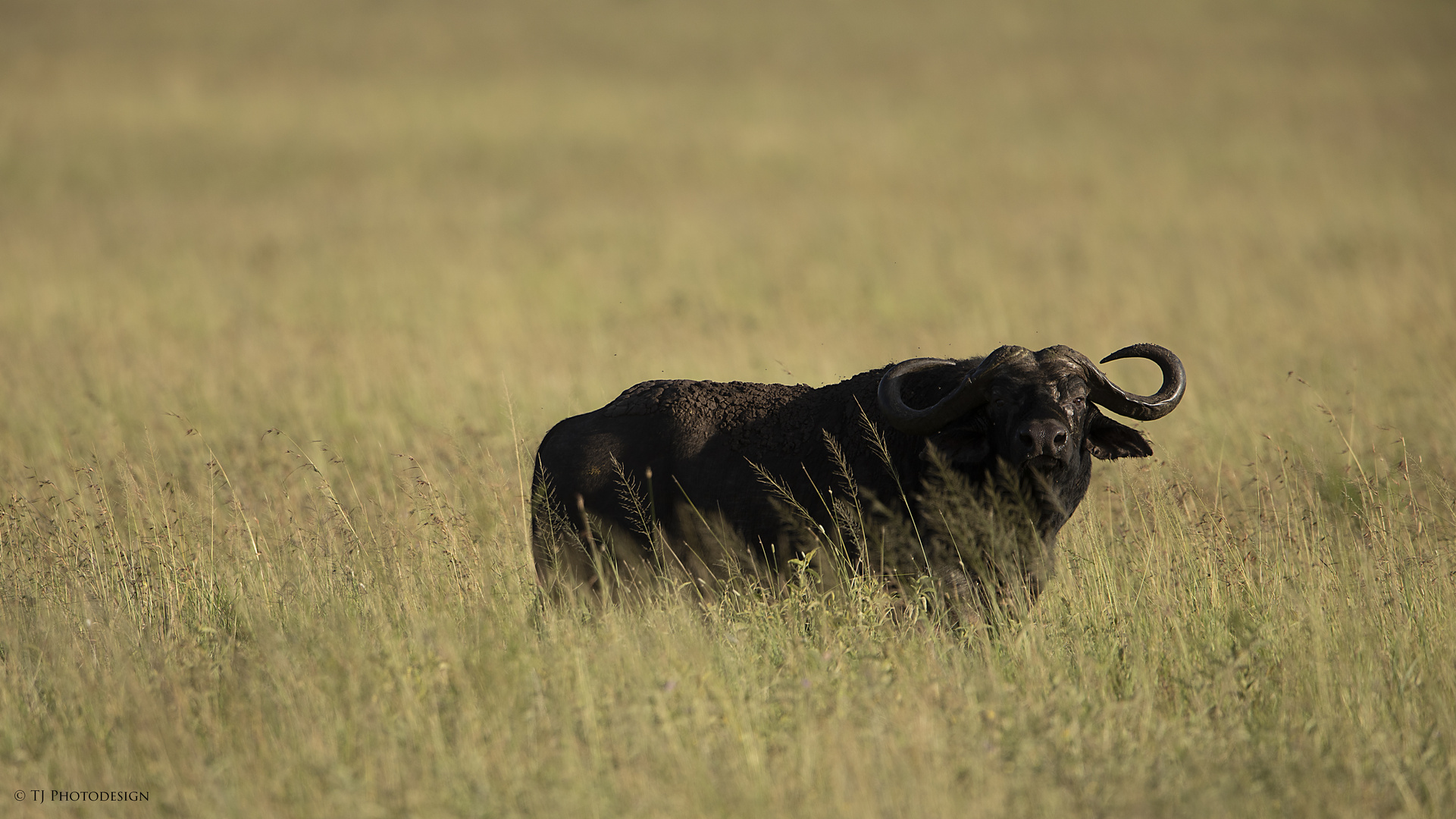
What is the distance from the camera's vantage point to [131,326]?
15414 millimetres

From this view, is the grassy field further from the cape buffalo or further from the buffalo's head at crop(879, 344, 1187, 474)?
the buffalo's head at crop(879, 344, 1187, 474)

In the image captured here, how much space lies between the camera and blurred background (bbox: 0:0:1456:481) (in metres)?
11.6

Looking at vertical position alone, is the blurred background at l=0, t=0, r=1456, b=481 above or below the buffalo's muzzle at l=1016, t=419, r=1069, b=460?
above

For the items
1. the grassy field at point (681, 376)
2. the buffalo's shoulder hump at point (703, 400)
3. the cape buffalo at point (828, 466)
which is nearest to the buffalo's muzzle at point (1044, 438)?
the cape buffalo at point (828, 466)

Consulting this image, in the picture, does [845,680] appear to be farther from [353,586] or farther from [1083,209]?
[1083,209]

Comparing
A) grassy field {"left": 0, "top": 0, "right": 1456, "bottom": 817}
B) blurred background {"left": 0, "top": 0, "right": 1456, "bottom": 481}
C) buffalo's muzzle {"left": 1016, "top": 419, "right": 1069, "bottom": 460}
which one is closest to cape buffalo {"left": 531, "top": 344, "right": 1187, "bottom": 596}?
buffalo's muzzle {"left": 1016, "top": 419, "right": 1069, "bottom": 460}

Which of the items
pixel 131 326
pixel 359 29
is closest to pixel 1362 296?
pixel 131 326

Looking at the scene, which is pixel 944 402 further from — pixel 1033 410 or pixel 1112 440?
pixel 1112 440

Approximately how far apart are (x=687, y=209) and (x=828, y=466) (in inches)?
857

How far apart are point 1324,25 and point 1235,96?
41.6 ft

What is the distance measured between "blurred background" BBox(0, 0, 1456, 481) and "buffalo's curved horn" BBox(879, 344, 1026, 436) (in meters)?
2.30

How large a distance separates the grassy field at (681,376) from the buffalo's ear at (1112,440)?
21.7 inches

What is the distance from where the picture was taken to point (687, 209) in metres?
26.8

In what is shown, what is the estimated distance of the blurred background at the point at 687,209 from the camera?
11.6 meters
